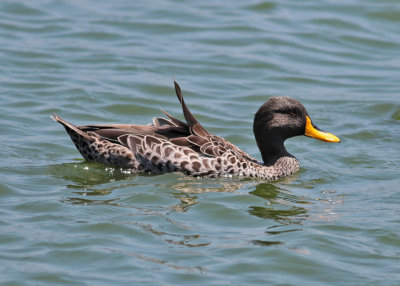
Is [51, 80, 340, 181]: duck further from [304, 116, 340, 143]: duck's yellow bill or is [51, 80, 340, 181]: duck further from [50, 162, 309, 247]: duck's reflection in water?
[50, 162, 309, 247]: duck's reflection in water

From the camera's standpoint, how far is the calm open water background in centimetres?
778

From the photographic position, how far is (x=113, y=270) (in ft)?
24.5

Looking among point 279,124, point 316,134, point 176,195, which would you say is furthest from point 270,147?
point 176,195

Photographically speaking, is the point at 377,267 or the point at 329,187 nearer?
the point at 377,267

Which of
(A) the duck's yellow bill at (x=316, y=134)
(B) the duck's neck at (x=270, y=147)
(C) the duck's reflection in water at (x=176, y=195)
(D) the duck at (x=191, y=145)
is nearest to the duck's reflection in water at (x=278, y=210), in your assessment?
(C) the duck's reflection in water at (x=176, y=195)

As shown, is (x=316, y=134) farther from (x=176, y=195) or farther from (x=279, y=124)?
(x=176, y=195)

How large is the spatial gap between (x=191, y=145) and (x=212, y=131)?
2.49 metres

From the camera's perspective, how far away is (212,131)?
42.0 feet

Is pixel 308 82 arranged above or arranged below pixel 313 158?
above

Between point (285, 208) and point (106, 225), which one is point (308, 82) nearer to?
point (285, 208)

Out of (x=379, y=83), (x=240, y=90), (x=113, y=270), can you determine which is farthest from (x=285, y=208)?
(x=379, y=83)

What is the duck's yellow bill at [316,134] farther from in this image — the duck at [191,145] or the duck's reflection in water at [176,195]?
the duck's reflection in water at [176,195]

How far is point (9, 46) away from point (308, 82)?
5621 mm

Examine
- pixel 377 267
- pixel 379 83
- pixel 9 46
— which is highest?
pixel 9 46
